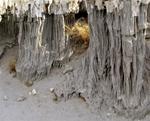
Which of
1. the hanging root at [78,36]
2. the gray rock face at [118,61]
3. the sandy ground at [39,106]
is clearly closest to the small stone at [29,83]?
the sandy ground at [39,106]

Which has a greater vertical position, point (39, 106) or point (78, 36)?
point (78, 36)

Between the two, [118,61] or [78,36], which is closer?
[118,61]

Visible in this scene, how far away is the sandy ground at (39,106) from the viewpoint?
8383 millimetres

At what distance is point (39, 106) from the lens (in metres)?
8.83

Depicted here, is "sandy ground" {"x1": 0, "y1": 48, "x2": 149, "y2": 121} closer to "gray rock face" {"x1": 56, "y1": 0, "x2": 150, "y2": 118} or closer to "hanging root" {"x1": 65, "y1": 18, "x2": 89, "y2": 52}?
"gray rock face" {"x1": 56, "y1": 0, "x2": 150, "y2": 118}

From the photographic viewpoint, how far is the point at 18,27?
10.3 metres

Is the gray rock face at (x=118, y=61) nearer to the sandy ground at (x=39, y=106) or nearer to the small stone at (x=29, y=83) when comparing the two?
the sandy ground at (x=39, y=106)

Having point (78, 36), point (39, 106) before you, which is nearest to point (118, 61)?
point (39, 106)

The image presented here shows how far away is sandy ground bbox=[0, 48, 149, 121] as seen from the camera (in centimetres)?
838

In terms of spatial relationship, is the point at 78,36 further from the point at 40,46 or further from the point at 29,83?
the point at 29,83

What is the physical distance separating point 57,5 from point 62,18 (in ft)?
1.60

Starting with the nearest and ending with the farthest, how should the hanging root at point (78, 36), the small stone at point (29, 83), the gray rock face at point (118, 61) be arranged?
the gray rock face at point (118, 61)
the small stone at point (29, 83)
the hanging root at point (78, 36)

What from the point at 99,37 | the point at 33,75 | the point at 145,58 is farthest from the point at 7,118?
the point at 145,58

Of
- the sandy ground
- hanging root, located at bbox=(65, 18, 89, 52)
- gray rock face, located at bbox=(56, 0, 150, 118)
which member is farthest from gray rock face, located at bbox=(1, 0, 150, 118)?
hanging root, located at bbox=(65, 18, 89, 52)
